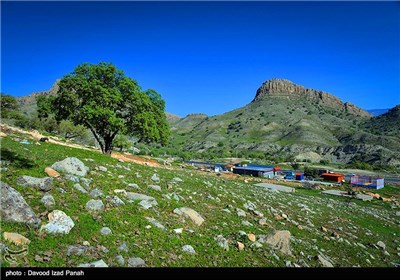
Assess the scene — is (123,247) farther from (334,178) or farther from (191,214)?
(334,178)

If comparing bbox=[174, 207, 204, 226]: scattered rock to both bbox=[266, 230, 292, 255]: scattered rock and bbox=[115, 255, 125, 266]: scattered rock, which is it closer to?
bbox=[266, 230, 292, 255]: scattered rock

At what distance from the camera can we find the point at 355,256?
1638 centimetres

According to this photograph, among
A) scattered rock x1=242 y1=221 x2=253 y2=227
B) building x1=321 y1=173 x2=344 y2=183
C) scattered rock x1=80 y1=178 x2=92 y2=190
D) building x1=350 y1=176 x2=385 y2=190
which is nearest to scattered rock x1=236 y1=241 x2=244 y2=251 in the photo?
scattered rock x1=242 y1=221 x2=253 y2=227

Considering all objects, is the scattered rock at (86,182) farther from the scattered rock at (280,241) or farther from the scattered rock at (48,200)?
the scattered rock at (280,241)

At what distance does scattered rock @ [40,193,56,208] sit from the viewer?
1137 centimetres

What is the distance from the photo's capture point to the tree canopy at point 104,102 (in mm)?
34688

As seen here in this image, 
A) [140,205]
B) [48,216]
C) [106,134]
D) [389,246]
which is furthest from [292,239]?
[106,134]

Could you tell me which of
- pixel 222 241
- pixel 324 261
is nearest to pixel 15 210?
pixel 222 241

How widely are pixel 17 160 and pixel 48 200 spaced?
5.36 m

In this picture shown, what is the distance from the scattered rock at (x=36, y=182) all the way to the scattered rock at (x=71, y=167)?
8.03ft

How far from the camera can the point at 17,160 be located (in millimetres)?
15164

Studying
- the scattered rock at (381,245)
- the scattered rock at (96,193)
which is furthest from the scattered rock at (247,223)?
the scattered rock at (381,245)
